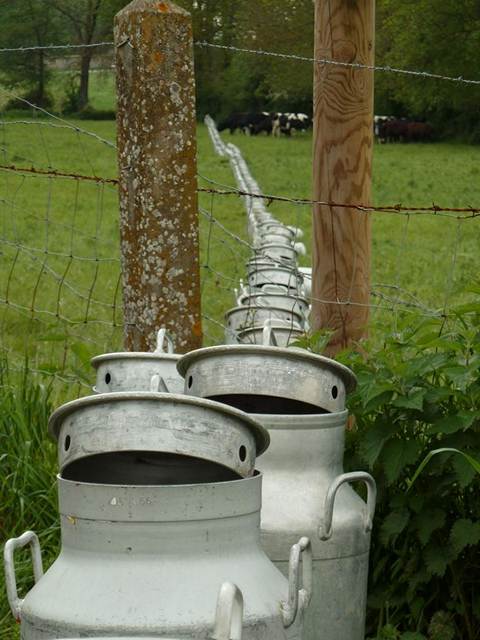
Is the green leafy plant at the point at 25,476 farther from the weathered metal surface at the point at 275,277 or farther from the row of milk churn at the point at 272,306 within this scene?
the weathered metal surface at the point at 275,277

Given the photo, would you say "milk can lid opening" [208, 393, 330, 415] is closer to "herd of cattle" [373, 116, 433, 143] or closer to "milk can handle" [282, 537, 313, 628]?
"milk can handle" [282, 537, 313, 628]

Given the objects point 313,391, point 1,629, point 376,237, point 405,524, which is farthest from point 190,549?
point 376,237

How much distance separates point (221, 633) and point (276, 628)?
41 cm

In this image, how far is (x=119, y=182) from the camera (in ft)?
12.9

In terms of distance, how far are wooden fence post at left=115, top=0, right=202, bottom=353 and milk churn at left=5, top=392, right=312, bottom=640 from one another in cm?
135

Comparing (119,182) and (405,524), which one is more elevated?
(119,182)

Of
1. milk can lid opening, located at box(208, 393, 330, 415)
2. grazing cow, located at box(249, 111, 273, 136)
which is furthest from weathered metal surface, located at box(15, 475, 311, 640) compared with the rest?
grazing cow, located at box(249, 111, 273, 136)

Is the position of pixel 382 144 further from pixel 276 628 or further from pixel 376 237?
pixel 276 628

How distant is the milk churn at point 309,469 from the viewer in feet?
9.48

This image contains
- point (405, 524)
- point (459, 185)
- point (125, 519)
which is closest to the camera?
point (125, 519)

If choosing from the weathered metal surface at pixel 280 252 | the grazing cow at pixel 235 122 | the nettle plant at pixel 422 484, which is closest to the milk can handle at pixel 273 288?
the weathered metal surface at pixel 280 252

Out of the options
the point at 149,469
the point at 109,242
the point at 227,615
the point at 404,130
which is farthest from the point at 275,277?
the point at 404,130

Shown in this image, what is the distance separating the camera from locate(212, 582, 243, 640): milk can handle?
1922 mm

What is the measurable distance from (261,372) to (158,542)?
2.27 ft
